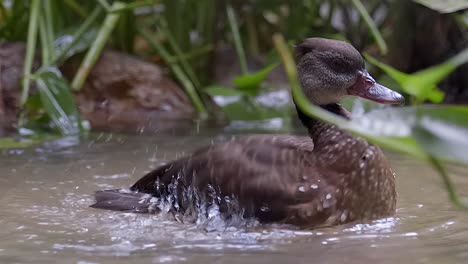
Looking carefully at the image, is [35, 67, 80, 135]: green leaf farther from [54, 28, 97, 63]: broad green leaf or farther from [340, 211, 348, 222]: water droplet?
[340, 211, 348, 222]: water droplet

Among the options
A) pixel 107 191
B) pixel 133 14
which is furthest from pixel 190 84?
pixel 107 191

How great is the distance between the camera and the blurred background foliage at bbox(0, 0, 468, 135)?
4535 mm

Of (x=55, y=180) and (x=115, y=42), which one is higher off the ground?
(x=115, y=42)

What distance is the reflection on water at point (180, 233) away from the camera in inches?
94.3

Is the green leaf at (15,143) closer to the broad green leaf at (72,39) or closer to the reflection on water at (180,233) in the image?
the reflection on water at (180,233)

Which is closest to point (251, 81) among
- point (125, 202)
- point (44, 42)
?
point (44, 42)

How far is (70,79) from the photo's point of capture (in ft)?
16.7

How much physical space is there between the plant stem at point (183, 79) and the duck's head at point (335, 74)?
2.06 meters

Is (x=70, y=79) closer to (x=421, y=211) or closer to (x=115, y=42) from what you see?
(x=115, y=42)

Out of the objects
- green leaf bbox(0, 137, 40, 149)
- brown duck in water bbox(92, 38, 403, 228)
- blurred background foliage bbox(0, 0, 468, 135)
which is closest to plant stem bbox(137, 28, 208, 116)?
blurred background foliage bbox(0, 0, 468, 135)

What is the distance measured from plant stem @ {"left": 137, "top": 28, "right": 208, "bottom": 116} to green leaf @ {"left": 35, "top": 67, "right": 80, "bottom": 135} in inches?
32.4

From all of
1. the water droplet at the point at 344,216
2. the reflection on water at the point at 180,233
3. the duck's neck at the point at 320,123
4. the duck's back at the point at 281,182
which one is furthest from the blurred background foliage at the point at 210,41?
the water droplet at the point at 344,216

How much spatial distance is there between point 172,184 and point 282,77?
10.9ft

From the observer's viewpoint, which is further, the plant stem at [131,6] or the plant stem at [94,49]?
the plant stem at [94,49]
